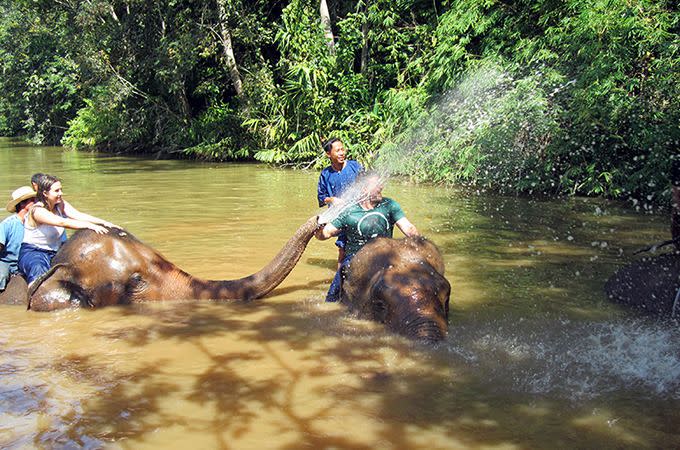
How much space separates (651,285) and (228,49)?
18.4m

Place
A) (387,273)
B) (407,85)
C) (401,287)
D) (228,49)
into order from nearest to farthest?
1. (401,287)
2. (387,273)
3. (407,85)
4. (228,49)

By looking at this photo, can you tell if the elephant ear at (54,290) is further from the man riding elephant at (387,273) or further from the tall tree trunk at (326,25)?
the tall tree trunk at (326,25)

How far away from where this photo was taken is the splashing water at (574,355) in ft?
15.0

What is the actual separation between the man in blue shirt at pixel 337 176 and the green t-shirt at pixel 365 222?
56cm

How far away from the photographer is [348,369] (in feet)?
16.4

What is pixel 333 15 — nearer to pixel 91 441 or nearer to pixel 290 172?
pixel 290 172

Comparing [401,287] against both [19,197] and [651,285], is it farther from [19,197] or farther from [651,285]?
[19,197]

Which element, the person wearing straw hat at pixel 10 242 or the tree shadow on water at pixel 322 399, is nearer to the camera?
the tree shadow on water at pixel 322 399

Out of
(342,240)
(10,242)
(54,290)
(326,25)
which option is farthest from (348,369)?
(326,25)

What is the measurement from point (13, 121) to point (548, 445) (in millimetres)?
52339

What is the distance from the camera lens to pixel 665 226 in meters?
10.3

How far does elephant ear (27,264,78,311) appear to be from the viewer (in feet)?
20.8

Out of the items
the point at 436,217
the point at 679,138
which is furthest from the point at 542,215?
the point at 679,138

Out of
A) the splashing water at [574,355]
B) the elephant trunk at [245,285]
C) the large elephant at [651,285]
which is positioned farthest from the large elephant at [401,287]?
the large elephant at [651,285]
